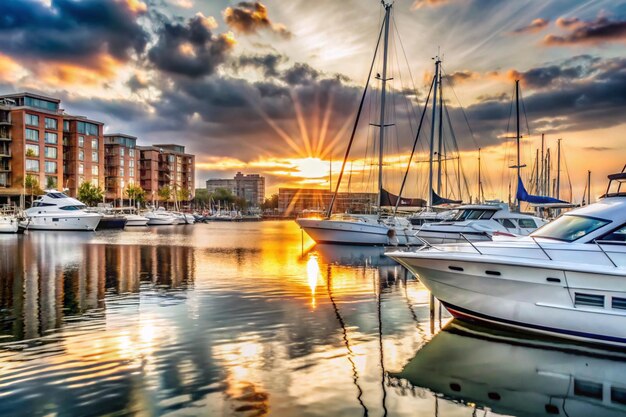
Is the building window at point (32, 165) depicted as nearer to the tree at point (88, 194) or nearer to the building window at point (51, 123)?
the building window at point (51, 123)

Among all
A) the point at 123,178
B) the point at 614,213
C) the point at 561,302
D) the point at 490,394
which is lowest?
the point at 490,394

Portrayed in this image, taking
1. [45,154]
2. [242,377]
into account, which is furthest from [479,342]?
[45,154]

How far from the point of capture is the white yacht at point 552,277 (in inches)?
436

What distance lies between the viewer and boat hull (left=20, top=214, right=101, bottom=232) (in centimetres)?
6500

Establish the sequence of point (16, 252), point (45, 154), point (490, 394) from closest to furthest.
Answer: point (490, 394), point (16, 252), point (45, 154)

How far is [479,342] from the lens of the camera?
12.1 m

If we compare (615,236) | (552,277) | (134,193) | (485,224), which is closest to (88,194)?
(134,193)

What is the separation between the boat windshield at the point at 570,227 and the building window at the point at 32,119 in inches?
3966

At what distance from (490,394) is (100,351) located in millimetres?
8474

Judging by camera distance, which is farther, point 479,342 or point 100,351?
point 479,342

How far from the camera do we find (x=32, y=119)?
305 ft

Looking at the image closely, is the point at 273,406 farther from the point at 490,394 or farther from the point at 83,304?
the point at 83,304

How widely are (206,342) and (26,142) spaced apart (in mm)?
97135

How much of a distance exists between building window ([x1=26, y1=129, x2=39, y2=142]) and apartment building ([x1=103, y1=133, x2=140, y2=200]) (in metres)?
30.0
